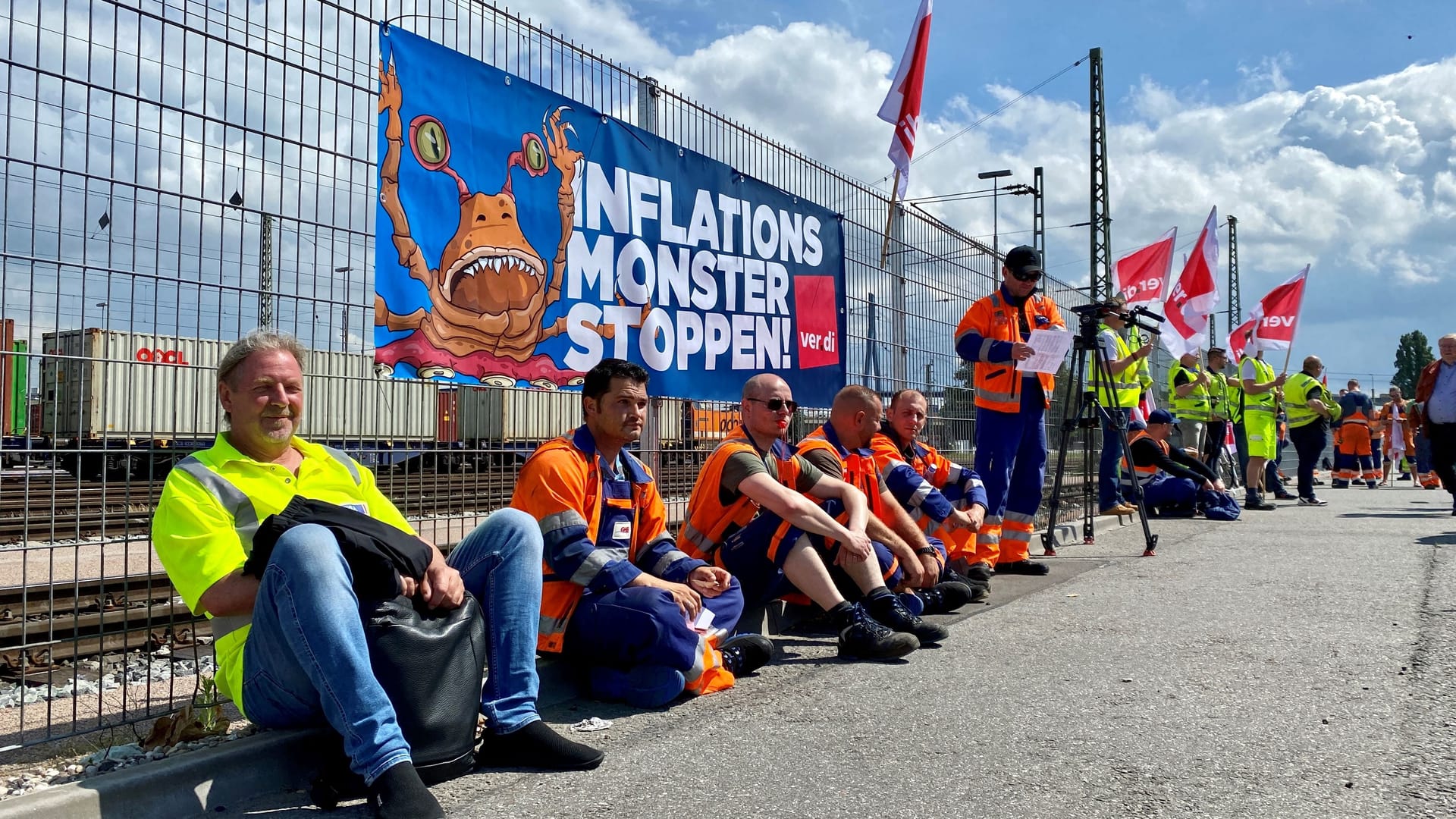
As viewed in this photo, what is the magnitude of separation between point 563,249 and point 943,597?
9.06 ft

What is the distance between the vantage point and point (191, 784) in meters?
2.94

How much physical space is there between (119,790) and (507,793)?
97 centimetres

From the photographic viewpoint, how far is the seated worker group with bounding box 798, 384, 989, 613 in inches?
228

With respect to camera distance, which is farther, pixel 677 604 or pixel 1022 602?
pixel 1022 602

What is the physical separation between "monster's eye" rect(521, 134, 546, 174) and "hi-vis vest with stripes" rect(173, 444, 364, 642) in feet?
9.44

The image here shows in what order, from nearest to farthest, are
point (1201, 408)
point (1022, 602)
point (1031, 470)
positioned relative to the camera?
1. point (1022, 602)
2. point (1031, 470)
3. point (1201, 408)

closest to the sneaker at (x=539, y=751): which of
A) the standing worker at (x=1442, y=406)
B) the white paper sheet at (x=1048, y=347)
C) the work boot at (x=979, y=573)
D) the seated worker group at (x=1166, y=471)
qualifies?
the work boot at (x=979, y=573)

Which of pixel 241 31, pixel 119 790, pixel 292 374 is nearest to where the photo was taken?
pixel 119 790

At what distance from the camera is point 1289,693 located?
13.3 ft

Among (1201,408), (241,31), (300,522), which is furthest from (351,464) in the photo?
(1201,408)

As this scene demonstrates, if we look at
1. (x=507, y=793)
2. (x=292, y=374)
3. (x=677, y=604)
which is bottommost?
(x=507, y=793)

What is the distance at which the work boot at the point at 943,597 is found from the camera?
6.07 metres

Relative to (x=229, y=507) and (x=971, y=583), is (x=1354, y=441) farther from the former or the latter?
(x=229, y=507)

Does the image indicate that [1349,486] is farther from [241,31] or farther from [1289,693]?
[241,31]
